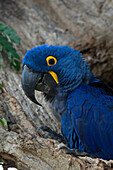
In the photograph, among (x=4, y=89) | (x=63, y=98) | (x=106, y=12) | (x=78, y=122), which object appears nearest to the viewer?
(x=78, y=122)

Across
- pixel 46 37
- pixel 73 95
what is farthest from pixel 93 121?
pixel 46 37

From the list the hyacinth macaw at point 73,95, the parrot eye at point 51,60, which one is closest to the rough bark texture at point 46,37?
the hyacinth macaw at point 73,95

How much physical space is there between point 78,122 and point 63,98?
1.23 ft

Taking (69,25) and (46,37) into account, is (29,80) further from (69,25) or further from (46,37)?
(69,25)

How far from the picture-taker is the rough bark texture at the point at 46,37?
2.83 m

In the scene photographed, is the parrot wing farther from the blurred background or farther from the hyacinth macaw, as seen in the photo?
the blurred background

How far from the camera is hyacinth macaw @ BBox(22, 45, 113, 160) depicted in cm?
255

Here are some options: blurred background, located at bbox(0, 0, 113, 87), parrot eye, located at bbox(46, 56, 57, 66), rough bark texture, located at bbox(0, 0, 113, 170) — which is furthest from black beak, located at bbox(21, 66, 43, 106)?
blurred background, located at bbox(0, 0, 113, 87)

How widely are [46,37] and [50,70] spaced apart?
5.23 ft

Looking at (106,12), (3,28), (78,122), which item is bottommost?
(78,122)

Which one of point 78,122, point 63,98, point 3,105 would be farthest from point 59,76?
point 3,105

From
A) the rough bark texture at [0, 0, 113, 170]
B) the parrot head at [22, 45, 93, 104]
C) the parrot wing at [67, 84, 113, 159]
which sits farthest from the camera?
the rough bark texture at [0, 0, 113, 170]

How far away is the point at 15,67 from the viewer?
3492 mm

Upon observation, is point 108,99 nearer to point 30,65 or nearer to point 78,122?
point 78,122
